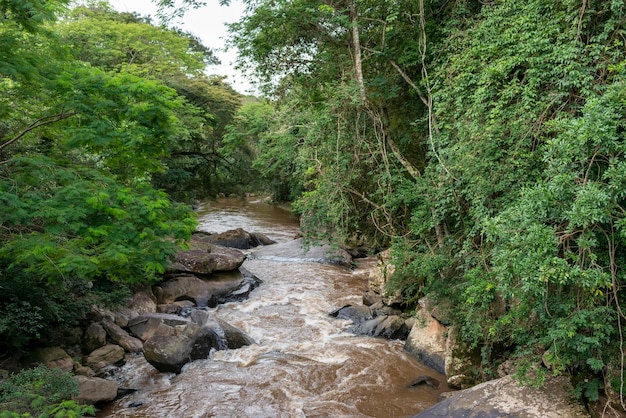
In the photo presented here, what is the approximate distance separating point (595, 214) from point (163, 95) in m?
5.70

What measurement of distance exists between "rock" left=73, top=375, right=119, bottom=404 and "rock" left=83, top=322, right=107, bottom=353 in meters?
1.49

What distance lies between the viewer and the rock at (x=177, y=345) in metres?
8.48

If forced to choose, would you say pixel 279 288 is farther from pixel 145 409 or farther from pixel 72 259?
pixel 72 259

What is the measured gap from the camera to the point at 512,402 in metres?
5.67

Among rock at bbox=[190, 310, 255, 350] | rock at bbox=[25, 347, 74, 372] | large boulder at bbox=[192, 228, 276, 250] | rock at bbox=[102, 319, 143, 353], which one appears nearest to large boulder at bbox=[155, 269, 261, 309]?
rock at bbox=[102, 319, 143, 353]

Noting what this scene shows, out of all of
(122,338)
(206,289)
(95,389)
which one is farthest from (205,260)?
(95,389)

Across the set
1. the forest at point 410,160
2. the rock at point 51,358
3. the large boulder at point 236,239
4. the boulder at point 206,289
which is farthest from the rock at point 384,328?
the large boulder at point 236,239

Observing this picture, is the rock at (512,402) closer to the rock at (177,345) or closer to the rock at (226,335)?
the rock at (226,335)

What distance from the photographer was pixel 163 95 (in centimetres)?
662

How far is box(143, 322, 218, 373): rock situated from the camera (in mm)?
8484

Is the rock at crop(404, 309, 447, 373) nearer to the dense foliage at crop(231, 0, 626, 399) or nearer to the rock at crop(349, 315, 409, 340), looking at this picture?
the rock at crop(349, 315, 409, 340)

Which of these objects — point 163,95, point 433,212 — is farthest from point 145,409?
point 433,212

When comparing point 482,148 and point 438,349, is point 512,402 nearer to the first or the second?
point 438,349

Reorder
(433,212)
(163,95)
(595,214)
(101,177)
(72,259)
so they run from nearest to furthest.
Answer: (595,214) < (72,259) < (101,177) < (163,95) < (433,212)
